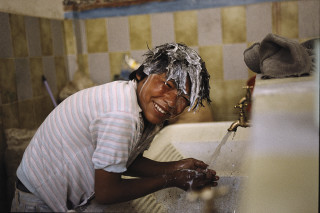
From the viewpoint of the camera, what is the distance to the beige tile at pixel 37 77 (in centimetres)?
137

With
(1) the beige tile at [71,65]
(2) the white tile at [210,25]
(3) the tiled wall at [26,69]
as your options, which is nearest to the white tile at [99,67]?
(1) the beige tile at [71,65]

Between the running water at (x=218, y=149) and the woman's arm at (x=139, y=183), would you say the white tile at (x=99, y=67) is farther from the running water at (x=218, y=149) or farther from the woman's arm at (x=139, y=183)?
the woman's arm at (x=139, y=183)

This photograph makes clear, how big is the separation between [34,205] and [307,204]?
1.78ft

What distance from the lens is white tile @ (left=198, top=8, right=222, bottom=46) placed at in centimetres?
178

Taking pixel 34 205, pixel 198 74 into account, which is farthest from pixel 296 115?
pixel 34 205

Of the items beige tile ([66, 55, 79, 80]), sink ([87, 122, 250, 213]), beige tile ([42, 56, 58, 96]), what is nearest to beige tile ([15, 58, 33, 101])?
beige tile ([42, 56, 58, 96])

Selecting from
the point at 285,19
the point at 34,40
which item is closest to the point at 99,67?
the point at 34,40

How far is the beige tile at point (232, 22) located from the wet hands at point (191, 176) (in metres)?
0.93

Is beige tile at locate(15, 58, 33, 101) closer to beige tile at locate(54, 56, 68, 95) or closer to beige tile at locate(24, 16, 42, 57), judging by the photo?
beige tile at locate(24, 16, 42, 57)

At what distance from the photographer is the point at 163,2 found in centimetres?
185

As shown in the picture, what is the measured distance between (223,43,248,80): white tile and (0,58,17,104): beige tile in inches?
31.9

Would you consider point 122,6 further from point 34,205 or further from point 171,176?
point 34,205

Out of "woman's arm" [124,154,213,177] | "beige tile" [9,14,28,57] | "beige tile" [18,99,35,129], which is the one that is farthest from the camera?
"beige tile" [9,14,28,57]

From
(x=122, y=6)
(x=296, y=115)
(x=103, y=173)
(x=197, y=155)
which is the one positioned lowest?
(x=197, y=155)
